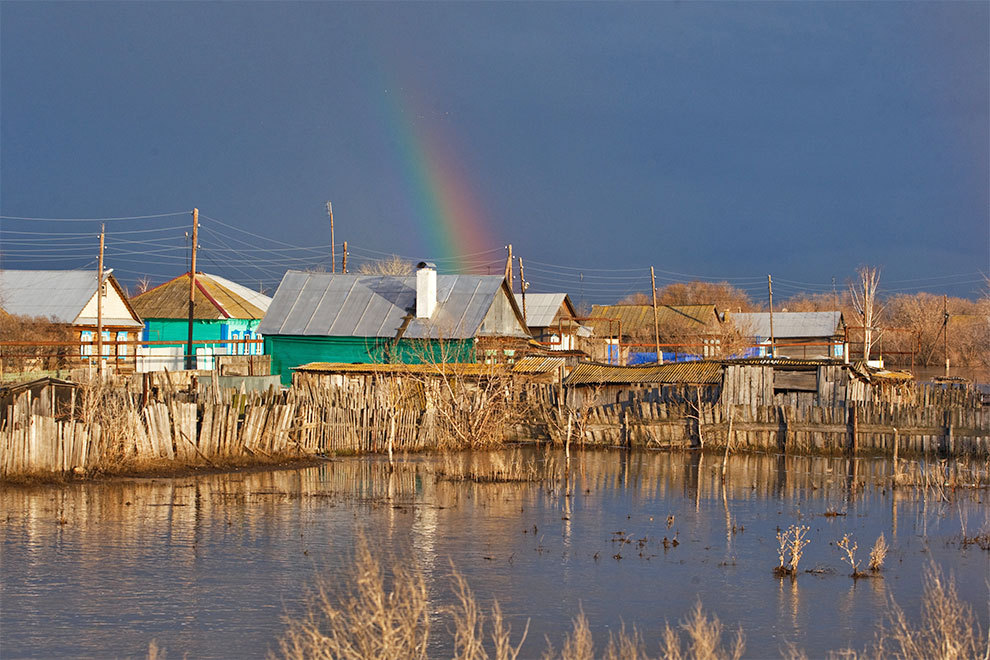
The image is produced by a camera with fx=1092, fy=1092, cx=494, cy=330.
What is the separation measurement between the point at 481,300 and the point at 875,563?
2240cm

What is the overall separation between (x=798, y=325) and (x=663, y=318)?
1163cm

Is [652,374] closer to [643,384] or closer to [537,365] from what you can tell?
[643,384]

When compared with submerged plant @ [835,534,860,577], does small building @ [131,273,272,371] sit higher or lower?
higher

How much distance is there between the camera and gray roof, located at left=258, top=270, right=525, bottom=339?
33.6m

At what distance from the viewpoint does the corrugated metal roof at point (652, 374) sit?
86.5 ft

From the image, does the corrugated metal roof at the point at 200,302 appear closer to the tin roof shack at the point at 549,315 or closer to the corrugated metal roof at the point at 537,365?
the tin roof shack at the point at 549,315

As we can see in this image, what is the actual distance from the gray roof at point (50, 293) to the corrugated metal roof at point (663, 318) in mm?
31112

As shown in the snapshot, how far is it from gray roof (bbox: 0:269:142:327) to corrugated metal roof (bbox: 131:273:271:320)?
16.5ft

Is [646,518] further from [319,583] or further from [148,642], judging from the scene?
[148,642]

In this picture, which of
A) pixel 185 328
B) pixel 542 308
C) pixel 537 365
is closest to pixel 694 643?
pixel 537 365

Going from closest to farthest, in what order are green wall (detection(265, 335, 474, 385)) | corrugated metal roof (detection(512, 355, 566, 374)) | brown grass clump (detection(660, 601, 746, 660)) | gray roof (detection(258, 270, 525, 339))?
brown grass clump (detection(660, 601, 746, 660)) → corrugated metal roof (detection(512, 355, 566, 374)) → green wall (detection(265, 335, 474, 385)) → gray roof (detection(258, 270, 525, 339))

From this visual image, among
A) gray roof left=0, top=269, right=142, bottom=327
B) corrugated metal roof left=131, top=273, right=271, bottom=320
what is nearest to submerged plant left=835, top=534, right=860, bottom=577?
gray roof left=0, top=269, right=142, bottom=327

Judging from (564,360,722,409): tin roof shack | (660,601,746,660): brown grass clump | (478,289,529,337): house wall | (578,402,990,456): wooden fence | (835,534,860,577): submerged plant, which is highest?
(478,289,529,337): house wall

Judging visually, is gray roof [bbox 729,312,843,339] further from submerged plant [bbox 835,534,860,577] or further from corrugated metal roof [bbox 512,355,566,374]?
submerged plant [bbox 835,534,860,577]
